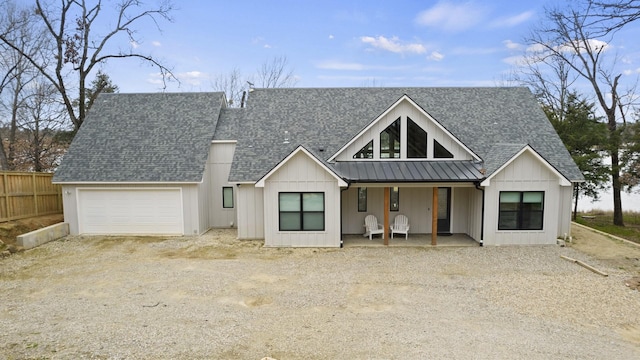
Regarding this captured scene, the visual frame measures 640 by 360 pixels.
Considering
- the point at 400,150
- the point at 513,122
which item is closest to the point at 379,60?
the point at 513,122

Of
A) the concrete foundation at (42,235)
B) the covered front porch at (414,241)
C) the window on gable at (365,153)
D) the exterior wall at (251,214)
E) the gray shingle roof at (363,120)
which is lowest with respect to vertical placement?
the covered front porch at (414,241)

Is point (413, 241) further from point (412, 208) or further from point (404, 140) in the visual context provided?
point (404, 140)

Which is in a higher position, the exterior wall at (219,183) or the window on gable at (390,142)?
the window on gable at (390,142)

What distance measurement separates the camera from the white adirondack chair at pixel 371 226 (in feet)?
44.8

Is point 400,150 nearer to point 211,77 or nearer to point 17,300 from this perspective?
point 17,300

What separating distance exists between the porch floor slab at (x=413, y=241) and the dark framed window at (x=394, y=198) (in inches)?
47.6

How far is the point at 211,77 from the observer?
109 ft

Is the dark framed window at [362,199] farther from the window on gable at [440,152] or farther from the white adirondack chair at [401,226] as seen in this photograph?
the window on gable at [440,152]

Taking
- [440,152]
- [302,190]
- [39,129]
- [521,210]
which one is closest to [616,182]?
[521,210]

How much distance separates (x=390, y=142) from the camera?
13719 millimetres

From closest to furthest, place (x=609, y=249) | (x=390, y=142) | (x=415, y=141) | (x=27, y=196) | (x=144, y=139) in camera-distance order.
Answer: (x=609, y=249) < (x=415, y=141) < (x=390, y=142) < (x=27, y=196) < (x=144, y=139)

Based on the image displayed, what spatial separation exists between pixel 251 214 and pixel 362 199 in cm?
460

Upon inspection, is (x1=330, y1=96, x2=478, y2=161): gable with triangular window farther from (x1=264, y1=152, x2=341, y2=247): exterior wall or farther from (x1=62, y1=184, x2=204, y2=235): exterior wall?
(x1=62, y1=184, x2=204, y2=235): exterior wall

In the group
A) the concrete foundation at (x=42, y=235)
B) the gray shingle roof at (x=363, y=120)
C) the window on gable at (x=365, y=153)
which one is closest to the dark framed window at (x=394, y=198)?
the window on gable at (x=365, y=153)
